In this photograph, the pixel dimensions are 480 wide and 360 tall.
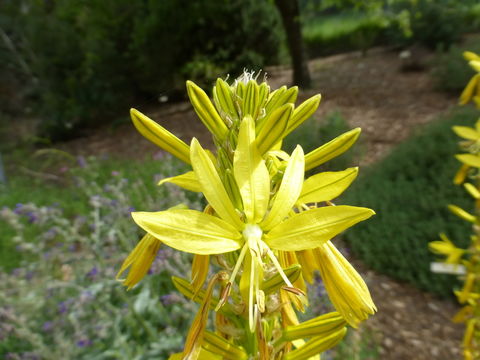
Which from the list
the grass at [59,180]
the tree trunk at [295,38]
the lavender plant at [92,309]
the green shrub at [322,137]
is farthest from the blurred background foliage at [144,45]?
the lavender plant at [92,309]

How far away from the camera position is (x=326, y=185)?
82cm

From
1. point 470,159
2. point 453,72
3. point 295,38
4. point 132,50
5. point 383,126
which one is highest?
point 132,50

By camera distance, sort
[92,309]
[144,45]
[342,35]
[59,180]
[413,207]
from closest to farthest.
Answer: [92,309], [413,207], [59,180], [144,45], [342,35]

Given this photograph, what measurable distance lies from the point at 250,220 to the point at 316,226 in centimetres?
14

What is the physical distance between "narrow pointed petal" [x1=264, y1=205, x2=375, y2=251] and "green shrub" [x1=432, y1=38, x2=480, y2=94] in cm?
908

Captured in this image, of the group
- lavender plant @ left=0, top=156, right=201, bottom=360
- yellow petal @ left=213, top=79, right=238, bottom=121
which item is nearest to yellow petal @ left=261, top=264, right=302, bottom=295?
yellow petal @ left=213, top=79, right=238, bottom=121

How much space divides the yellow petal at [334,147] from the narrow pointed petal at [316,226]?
161 mm

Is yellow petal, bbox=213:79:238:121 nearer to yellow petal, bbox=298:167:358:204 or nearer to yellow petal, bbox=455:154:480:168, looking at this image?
yellow petal, bbox=298:167:358:204

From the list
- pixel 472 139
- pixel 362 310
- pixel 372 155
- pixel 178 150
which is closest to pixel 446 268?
pixel 472 139

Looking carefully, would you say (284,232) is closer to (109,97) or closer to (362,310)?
(362,310)

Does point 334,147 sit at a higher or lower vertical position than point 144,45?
higher

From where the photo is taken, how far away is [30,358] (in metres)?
2.90

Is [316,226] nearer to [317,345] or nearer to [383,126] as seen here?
[317,345]

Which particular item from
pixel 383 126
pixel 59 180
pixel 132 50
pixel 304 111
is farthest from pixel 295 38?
pixel 304 111
